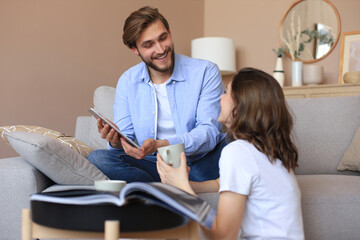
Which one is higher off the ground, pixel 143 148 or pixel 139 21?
pixel 139 21

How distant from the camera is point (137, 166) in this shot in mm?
1987

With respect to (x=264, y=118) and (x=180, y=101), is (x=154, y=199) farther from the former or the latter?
(x=180, y=101)

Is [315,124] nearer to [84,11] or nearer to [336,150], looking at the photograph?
[336,150]

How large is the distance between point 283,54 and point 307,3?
1.82 ft

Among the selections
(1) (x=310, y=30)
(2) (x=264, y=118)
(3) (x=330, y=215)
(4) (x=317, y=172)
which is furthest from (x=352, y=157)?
(1) (x=310, y=30)

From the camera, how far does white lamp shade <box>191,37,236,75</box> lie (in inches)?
170

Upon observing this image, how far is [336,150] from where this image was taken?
7.72ft

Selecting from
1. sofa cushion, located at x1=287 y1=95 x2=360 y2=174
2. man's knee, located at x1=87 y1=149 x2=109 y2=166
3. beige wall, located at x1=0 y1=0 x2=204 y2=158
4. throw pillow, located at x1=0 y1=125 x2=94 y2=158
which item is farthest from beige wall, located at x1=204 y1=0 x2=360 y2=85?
man's knee, located at x1=87 y1=149 x2=109 y2=166

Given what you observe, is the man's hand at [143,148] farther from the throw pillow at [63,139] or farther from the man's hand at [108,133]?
the throw pillow at [63,139]

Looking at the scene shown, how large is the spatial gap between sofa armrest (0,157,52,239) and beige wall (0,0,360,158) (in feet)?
5.02

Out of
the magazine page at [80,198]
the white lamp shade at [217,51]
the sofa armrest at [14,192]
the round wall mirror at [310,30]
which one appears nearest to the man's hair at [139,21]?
the sofa armrest at [14,192]

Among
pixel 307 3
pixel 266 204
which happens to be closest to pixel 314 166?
pixel 266 204

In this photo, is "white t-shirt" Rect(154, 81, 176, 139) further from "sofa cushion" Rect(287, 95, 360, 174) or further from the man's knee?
"sofa cushion" Rect(287, 95, 360, 174)

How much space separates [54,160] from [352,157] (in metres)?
1.45
